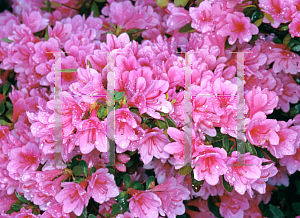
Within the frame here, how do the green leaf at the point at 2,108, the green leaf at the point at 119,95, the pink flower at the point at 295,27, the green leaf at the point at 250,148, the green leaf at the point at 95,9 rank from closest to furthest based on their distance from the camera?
the green leaf at the point at 119,95 → the green leaf at the point at 250,148 → the pink flower at the point at 295,27 → the green leaf at the point at 2,108 → the green leaf at the point at 95,9

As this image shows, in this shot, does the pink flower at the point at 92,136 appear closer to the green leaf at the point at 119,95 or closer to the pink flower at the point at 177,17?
the green leaf at the point at 119,95

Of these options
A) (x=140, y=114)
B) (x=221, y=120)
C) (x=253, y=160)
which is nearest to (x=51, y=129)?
(x=140, y=114)

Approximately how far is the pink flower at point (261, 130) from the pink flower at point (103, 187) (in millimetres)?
520

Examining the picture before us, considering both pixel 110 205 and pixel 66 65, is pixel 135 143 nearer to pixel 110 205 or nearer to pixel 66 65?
pixel 110 205

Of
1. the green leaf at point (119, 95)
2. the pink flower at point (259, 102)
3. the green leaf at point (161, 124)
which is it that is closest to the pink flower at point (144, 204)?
the green leaf at point (161, 124)

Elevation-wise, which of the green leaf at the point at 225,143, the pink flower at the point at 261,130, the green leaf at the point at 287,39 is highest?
the green leaf at the point at 287,39

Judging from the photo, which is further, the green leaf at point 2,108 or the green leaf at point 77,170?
the green leaf at point 2,108

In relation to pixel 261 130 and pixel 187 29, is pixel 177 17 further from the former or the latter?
pixel 261 130

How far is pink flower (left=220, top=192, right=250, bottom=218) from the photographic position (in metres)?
1.33

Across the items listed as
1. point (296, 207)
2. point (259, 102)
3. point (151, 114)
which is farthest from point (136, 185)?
point (296, 207)

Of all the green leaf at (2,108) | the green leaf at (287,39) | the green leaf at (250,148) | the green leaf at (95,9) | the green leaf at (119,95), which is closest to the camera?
the green leaf at (119,95)

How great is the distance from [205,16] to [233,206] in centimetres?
88

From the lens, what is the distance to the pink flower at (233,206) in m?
1.33

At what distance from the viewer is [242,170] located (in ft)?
3.29
